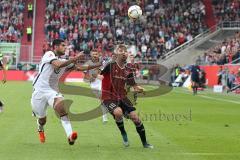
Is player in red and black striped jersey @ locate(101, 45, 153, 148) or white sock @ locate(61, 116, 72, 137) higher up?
player in red and black striped jersey @ locate(101, 45, 153, 148)

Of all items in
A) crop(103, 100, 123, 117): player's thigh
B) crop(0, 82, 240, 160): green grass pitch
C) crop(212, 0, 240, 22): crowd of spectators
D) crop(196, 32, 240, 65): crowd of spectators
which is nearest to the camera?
crop(0, 82, 240, 160): green grass pitch

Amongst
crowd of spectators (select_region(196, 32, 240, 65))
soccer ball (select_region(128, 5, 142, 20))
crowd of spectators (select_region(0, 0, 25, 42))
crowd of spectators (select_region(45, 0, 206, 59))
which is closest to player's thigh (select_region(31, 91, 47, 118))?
soccer ball (select_region(128, 5, 142, 20))

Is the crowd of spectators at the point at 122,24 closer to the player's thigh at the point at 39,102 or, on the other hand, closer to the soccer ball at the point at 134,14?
the soccer ball at the point at 134,14

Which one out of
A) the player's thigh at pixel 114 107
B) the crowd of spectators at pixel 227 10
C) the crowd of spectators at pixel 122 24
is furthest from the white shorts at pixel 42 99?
the crowd of spectators at pixel 227 10

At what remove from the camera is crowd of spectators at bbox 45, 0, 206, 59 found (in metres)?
57.4

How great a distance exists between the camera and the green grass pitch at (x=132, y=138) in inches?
493

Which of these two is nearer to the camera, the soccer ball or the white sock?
the white sock

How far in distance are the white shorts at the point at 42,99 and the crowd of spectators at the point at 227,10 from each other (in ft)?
163

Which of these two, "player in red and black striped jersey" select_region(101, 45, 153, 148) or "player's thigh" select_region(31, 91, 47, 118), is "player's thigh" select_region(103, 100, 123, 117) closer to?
"player in red and black striped jersey" select_region(101, 45, 153, 148)

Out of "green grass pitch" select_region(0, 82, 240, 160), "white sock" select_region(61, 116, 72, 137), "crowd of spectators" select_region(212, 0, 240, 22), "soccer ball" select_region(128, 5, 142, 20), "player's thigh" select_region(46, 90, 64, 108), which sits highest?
"crowd of spectators" select_region(212, 0, 240, 22)

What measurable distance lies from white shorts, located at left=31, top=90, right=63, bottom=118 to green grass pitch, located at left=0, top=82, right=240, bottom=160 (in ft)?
2.47

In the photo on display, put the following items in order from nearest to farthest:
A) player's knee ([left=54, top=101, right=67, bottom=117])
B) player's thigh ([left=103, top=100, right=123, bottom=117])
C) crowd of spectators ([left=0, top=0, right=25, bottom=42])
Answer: player's knee ([left=54, top=101, right=67, bottom=117]) < player's thigh ([left=103, top=100, right=123, bottom=117]) < crowd of spectators ([left=0, top=0, right=25, bottom=42])

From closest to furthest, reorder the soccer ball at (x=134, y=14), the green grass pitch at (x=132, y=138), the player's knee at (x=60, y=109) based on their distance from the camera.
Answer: the green grass pitch at (x=132, y=138) → the player's knee at (x=60, y=109) → the soccer ball at (x=134, y=14)

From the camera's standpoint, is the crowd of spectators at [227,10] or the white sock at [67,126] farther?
the crowd of spectators at [227,10]
